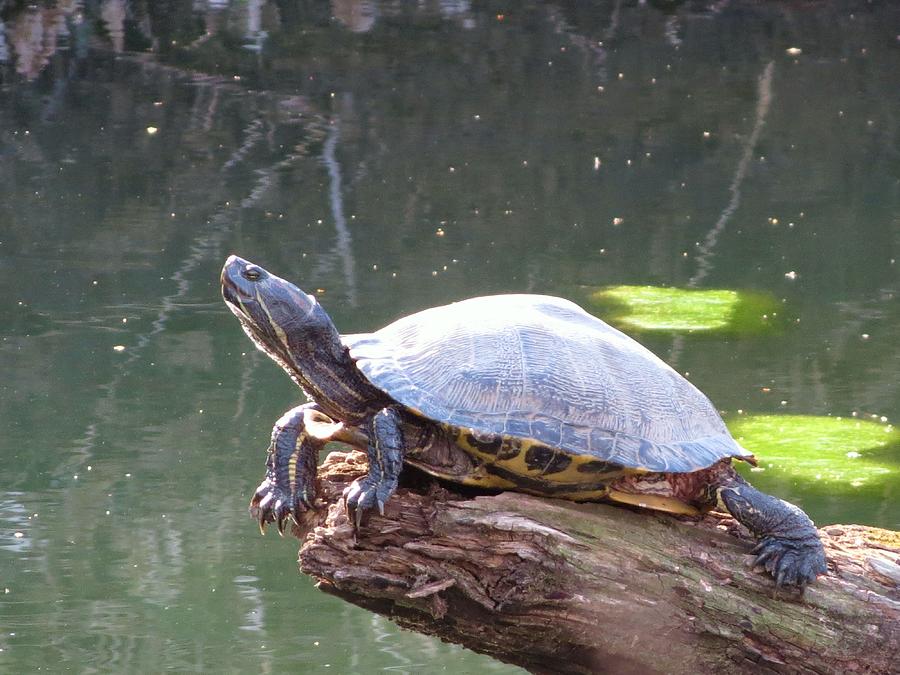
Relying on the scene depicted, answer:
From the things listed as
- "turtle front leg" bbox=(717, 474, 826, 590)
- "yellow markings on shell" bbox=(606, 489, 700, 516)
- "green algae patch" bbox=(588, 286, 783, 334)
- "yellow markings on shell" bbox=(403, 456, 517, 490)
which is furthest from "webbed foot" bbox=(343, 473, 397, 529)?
"green algae patch" bbox=(588, 286, 783, 334)

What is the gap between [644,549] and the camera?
1.96 meters

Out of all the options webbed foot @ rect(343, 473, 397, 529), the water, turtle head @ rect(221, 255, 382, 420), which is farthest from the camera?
the water

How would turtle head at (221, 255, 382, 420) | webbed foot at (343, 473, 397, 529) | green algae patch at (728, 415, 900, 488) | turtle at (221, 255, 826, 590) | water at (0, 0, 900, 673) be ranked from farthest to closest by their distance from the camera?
green algae patch at (728, 415, 900, 488), water at (0, 0, 900, 673), turtle head at (221, 255, 382, 420), turtle at (221, 255, 826, 590), webbed foot at (343, 473, 397, 529)

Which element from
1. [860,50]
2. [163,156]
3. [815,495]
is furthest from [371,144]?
[860,50]

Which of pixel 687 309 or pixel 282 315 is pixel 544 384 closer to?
pixel 282 315

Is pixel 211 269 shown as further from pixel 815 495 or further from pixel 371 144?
pixel 815 495

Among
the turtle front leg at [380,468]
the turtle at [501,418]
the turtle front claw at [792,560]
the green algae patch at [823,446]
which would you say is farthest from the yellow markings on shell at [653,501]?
the green algae patch at [823,446]

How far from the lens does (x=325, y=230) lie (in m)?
6.10

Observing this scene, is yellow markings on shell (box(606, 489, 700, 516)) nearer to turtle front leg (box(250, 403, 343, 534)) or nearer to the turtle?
the turtle

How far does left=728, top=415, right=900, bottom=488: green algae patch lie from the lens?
3.62m

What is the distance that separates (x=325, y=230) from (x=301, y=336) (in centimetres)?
406

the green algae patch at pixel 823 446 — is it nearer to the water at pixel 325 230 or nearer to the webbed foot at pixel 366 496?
the water at pixel 325 230

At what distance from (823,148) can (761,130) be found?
2.04ft


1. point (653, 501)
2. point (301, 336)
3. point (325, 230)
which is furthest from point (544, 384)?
point (325, 230)
